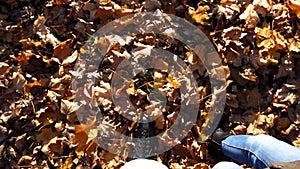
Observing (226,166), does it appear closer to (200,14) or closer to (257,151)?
(257,151)

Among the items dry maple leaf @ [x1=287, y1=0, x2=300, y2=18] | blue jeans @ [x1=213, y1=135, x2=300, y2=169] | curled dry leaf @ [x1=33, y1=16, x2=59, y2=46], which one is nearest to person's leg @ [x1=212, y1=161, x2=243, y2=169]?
blue jeans @ [x1=213, y1=135, x2=300, y2=169]

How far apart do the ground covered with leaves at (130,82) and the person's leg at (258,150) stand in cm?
12

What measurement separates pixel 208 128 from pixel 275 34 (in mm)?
652

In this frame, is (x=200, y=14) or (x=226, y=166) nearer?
(x=226, y=166)

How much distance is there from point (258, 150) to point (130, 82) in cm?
75

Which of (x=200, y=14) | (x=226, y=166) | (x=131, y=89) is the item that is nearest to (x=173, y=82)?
(x=131, y=89)

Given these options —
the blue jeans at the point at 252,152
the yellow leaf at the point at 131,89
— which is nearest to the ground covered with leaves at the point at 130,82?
the yellow leaf at the point at 131,89

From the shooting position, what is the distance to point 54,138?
2199mm

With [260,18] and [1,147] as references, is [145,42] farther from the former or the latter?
[1,147]

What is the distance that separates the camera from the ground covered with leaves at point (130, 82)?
7.22ft

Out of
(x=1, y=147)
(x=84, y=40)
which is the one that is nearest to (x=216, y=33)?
(x=84, y=40)

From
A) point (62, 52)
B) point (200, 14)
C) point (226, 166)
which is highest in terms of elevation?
point (200, 14)

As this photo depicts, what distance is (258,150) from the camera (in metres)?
2.03

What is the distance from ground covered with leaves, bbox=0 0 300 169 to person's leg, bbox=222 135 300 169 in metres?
0.12
